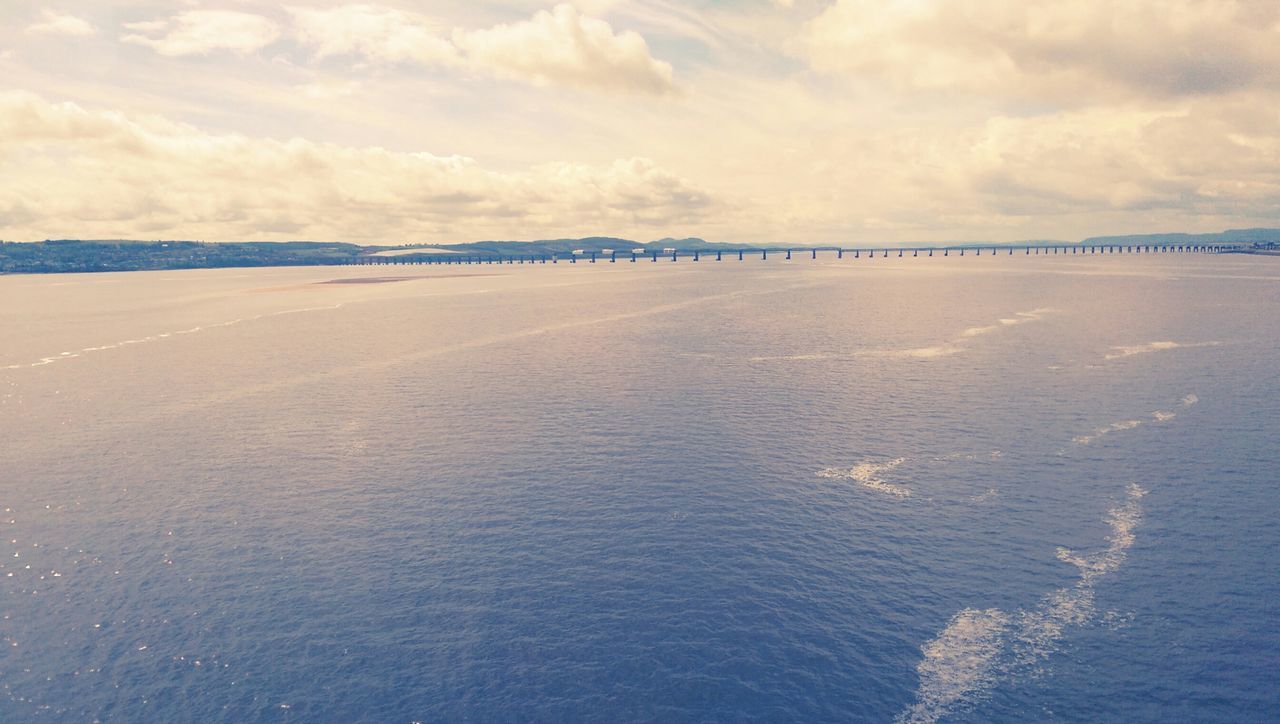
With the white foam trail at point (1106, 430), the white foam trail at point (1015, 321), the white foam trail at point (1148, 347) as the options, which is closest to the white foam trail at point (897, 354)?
the white foam trail at point (1015, 321)

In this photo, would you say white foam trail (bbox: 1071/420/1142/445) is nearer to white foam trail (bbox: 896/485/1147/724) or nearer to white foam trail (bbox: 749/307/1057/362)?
white foam trail (bbox: 896/485/1147/724)

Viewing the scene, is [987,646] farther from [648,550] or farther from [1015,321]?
[1015,321]

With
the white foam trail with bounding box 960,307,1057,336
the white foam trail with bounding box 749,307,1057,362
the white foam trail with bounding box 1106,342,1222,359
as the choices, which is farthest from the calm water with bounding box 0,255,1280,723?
the white foam trail with bounding box 960,307,1057,336

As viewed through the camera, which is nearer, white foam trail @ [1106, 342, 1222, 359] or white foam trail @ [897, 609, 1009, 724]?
white foam trail @ [897, 609, 1009, 724]

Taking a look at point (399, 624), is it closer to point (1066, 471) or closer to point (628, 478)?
point (628, 478)

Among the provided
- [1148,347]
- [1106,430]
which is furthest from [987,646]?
[1148,347]
